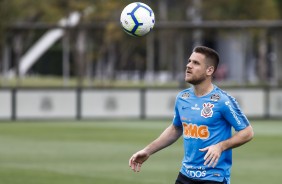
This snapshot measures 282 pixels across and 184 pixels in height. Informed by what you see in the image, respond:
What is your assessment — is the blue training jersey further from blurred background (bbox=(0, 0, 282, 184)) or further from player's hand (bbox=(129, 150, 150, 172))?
blurred background (bbox=(0, 0, 282, 184))

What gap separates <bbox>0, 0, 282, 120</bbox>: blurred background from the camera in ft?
116

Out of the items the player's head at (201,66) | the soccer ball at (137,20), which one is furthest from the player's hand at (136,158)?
the soccer ball at (137,20)

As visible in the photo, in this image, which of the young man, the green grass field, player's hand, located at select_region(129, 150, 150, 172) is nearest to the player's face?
the young man

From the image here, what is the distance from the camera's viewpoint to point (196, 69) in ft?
29.0

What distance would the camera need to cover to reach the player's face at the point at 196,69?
8828mm

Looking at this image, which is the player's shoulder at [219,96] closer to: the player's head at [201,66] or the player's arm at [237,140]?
the player's head at [201,66]

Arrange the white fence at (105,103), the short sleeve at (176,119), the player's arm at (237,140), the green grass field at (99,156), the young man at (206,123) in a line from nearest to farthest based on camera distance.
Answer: the player's arm at (237,140) → the young man at (206,123) → the short sleeve at (176,119) → the green grass field at (99,156) → the white fence at (105,103)

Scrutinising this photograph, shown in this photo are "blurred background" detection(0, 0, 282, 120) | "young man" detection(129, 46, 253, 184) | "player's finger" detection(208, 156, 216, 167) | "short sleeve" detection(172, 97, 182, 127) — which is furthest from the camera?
"blurred background" detection(0, 0, 282, 120)

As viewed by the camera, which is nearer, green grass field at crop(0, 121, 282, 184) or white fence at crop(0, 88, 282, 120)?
green grass field at crop(0, 121, 282, 184)

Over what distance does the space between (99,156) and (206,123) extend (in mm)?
12003

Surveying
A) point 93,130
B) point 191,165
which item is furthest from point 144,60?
point 191,165

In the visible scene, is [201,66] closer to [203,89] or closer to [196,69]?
[196,69]

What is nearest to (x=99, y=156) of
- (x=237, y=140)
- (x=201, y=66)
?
(x=201, y=66)

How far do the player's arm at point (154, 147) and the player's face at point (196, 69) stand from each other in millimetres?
715
